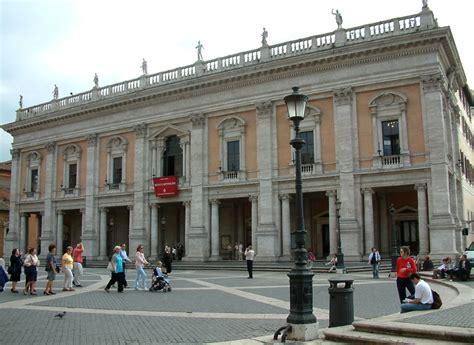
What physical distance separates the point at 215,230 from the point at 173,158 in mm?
6865

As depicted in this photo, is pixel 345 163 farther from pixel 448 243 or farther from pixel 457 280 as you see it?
pixel 457 280

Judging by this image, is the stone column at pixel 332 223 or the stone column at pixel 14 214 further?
the stone column at pixel 14 214

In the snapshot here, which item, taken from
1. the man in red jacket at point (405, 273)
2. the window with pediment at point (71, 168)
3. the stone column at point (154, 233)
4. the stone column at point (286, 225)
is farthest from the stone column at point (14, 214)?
the man in red jacket at point (405, 273)

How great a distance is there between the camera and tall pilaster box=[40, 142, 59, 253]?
150 feet

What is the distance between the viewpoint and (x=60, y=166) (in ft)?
151

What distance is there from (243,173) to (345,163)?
7.24m

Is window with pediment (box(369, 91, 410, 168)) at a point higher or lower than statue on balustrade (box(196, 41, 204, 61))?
lower

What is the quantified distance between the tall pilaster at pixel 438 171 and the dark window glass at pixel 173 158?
17.8 meters

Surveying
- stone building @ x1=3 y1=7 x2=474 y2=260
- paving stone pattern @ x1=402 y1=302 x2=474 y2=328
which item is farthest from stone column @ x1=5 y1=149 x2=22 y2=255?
paving stone pattern @ x1=402 y1=302 x2=474 y2=328

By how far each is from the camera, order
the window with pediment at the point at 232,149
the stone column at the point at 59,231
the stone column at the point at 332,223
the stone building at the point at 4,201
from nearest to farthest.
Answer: the stone column at the point at 332,223, the window with pediment at the point at 232,149, the stone column at the point at 59,231, the stone building at the point at 4,201

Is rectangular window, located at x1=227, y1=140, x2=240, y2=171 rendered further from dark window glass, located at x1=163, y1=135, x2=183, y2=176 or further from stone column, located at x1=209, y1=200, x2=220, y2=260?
dark window glass, located at x1=163, y1=135, x2=183, y2=176

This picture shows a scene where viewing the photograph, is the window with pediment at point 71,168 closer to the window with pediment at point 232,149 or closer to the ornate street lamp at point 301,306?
the window with pediment at point 232,149

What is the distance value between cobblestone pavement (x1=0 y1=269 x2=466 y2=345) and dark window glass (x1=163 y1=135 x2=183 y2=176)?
66.7 ft

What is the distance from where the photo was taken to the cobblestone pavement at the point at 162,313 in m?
10.2
